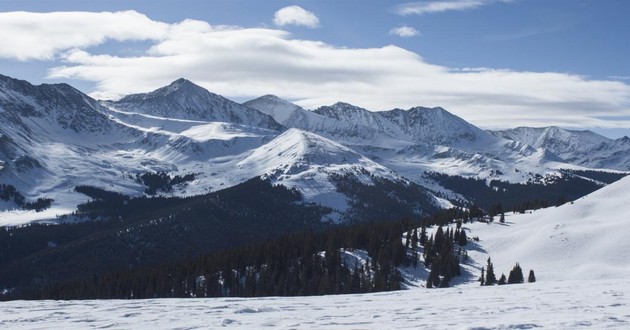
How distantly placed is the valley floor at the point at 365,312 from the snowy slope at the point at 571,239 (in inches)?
2484

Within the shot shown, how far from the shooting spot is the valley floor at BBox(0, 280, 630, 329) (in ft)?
95.4

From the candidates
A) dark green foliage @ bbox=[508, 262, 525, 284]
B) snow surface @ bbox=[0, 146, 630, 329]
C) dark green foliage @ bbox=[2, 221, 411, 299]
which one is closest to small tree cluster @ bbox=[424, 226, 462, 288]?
dark green foliage @ bbox=[2, 221, 411, 299]

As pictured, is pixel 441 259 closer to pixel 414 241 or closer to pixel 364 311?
pixel 414 241

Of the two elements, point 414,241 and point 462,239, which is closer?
point 414,241

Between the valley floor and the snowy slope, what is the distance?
6310 cm

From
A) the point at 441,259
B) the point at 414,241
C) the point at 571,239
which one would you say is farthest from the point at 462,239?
the point at 571,239

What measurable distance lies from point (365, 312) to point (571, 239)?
3900 inches

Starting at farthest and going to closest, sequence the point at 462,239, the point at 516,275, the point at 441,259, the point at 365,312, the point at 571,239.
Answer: the point at 462,239
the point at 441,259
the point at 571,239
the point at 516,275
the point at 365,312

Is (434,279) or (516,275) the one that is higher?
(516,275)

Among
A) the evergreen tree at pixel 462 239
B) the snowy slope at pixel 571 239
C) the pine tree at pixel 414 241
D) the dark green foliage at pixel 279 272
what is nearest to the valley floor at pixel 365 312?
the snowy slope at pixel 571 239

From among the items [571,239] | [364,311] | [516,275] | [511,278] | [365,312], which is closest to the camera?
[365,312]

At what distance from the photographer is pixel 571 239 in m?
120

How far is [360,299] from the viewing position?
4319cm

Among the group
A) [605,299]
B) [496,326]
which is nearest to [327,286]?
[605,299]
